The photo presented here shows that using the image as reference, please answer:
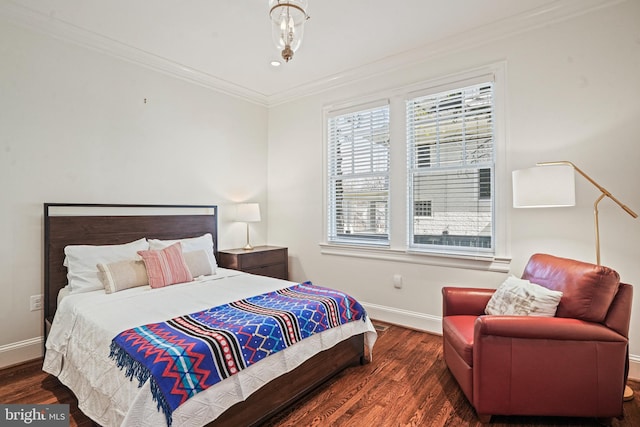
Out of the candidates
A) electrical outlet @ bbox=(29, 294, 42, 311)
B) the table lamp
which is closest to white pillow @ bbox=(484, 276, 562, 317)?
the table lamp

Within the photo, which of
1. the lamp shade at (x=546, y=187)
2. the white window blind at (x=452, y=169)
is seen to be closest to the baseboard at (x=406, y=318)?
the white window blind at (x=452, y=169)

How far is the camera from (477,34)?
9.66 ft

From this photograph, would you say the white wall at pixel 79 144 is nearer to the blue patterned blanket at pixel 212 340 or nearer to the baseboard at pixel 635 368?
the blue patterned blanket at pixel 212 340

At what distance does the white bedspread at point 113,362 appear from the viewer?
1.51 meters

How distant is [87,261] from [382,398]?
2.44 metres

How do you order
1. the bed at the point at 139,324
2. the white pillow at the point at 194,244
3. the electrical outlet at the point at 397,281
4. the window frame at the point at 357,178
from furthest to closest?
the window frame at the point at 357,178 → the electrical outlet at the point at 397,281 → the white pillow at the point at 194,244 → the bed at the point at 139,324

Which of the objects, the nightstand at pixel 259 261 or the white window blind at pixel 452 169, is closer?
the white window blind at pixel 452 169

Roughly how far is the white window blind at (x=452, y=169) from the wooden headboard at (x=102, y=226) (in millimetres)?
2385

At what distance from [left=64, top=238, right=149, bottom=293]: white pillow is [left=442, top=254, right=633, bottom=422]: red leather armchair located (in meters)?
2.74

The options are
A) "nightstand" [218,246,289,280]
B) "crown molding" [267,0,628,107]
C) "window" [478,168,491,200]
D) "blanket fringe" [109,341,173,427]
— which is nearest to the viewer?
"blanket fringe" [109,341,173,427]

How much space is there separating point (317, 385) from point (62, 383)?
1.71m

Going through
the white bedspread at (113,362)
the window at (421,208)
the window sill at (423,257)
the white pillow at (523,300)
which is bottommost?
the white bedspread at (113,362)

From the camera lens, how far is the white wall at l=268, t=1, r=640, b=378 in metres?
2.38

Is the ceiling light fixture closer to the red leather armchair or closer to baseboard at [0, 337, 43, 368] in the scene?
the red leather armchair
